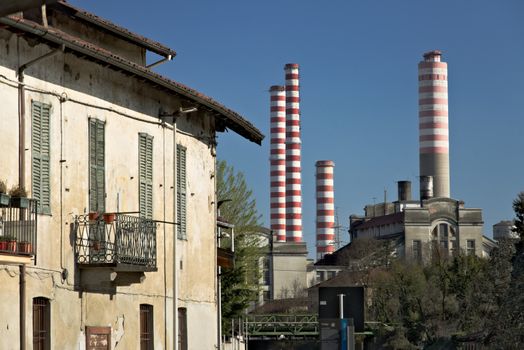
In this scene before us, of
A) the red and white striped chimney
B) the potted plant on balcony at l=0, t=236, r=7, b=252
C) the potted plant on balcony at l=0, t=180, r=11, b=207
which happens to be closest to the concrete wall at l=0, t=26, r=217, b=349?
the potted plant on balcony at l=0, t=180, r=11, b=207

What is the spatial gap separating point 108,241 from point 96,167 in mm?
1584

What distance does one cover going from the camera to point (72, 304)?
23703 millimetres

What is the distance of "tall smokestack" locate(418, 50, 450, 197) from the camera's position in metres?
141

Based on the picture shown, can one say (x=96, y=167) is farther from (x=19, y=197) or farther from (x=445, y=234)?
(x=445, y=234)

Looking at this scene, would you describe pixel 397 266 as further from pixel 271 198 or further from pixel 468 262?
pixel 271 198

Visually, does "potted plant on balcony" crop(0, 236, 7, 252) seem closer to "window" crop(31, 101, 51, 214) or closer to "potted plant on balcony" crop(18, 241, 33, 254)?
"potted plant on balcony" crop(18, 241, 33, 254)

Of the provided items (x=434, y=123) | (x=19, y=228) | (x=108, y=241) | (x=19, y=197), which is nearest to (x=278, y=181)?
(x=434, y=123)

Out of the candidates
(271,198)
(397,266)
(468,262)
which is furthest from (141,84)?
(271,198)

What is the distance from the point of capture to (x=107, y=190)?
25.5 m

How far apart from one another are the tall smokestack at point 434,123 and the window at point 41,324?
393ft

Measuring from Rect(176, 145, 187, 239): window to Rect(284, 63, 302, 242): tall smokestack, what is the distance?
111 meters

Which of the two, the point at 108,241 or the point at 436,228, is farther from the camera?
the point at 436,228

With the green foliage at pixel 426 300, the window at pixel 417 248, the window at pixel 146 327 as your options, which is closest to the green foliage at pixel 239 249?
the green foliage at pixel 426 300

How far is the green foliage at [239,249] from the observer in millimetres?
55406
